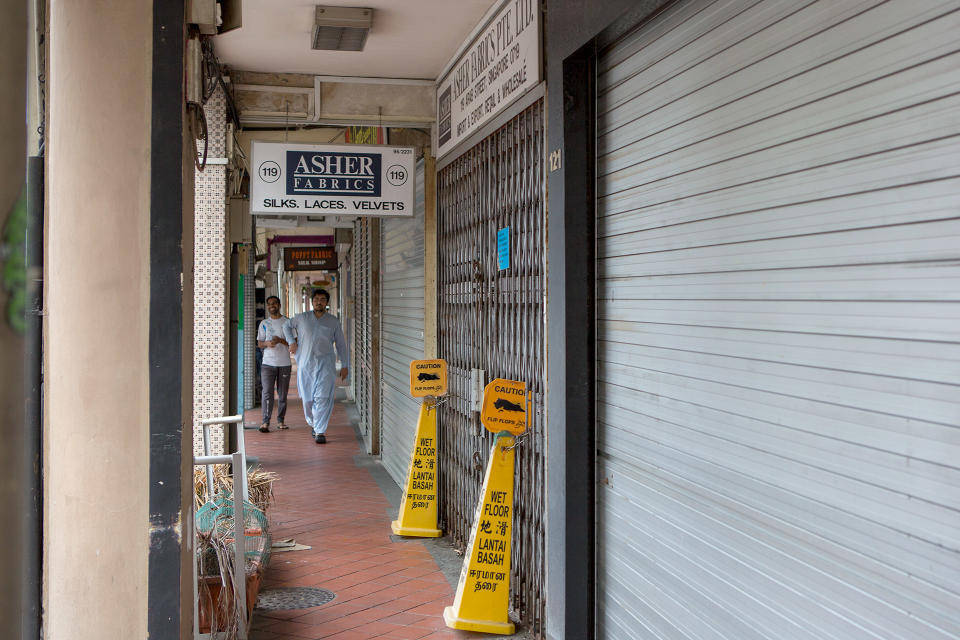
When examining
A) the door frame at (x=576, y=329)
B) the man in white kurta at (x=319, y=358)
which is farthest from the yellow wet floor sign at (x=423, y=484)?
the man in white kurta at (x=319, y=358)

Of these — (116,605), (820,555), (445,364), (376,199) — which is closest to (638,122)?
(820,555)

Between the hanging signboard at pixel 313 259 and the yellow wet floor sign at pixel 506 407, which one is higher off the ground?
the hanging signboard at pixel 313 259

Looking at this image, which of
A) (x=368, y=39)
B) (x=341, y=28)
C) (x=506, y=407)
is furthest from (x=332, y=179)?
(x=506, y=407)

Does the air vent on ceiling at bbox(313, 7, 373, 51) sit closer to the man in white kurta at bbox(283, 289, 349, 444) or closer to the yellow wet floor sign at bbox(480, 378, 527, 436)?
the yellow wet floor sign at bbox(480, 378, 527, 436)

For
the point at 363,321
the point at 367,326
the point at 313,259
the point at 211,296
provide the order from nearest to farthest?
the point at 211,296
the point at 367,326
the point at 363,321
the point at 313,259

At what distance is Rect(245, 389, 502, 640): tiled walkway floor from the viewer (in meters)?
4.43

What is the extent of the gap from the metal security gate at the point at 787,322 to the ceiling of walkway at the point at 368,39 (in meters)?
2.20

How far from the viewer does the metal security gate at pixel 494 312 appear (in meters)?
4.27

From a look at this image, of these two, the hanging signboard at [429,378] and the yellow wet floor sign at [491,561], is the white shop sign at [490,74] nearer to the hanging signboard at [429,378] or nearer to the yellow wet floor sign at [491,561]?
the hanging signboard at [429,378]

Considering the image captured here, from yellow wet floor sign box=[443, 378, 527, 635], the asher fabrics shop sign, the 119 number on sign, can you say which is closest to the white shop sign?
the asher fabrics shop sign

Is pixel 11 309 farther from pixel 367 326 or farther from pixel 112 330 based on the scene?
pixel 367 326

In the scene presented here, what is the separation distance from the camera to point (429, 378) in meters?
5.90

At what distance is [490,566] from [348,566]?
1547 mm

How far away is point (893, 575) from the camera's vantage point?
191 centimetres
